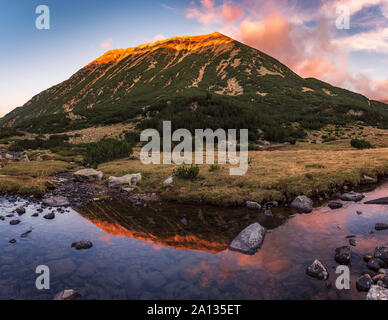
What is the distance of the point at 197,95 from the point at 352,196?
72.3 meters

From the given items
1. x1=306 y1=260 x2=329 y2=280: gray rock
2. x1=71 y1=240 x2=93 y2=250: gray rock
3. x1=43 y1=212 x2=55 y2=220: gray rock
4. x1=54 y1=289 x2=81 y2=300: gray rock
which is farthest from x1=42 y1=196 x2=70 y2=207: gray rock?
x1=306 y1=260 x2=329 y2=280: gray rock

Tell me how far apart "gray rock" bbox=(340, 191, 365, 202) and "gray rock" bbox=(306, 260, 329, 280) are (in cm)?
880

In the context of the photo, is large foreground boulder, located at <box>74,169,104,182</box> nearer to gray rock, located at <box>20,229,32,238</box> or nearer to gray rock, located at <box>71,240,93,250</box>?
gray rock, located at <box>20,229,32,238</box>

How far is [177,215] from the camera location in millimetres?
13891

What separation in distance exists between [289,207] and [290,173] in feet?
18.3

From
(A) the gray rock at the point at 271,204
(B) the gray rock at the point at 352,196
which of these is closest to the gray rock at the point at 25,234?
(A) the gray rock at the point at 271,204

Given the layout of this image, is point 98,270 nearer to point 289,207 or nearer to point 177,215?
point 177,215

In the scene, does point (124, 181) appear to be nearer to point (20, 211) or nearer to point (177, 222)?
point (20, 211)

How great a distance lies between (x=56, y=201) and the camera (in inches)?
632

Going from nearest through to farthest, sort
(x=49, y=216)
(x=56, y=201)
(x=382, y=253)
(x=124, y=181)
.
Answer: (x=382, y=253) → (x=49, y=216) → (x=56, y=201) → (x=124, y=181)

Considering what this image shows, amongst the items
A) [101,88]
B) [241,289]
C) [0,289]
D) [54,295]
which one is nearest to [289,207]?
[241,289]

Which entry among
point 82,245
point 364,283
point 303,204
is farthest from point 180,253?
point 303,204

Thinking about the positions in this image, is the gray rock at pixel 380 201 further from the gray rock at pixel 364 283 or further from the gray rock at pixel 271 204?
the gray rock at pixel 364 283
